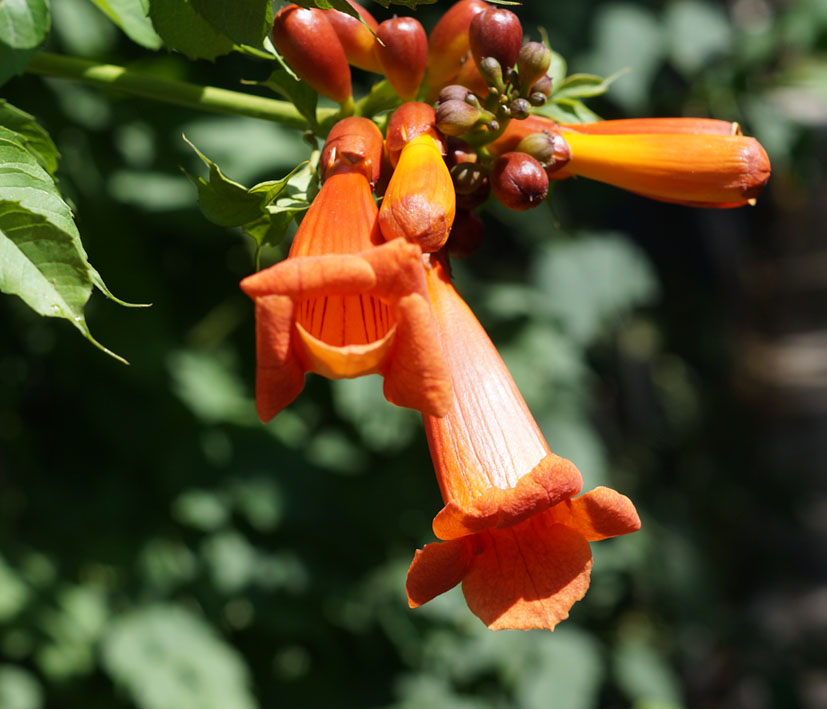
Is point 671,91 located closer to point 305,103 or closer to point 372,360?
point 305,103

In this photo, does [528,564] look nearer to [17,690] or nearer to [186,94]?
[186,94]

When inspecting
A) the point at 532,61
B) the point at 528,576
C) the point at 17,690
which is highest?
A: the point at 532,61

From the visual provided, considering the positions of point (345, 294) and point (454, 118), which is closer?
point (345, 294)

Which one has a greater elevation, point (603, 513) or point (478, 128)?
point (478, 128)

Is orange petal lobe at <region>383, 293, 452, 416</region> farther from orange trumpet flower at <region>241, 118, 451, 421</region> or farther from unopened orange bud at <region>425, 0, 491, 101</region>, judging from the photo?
unopened orange bud at <region>425, 0, 491, 101</region>

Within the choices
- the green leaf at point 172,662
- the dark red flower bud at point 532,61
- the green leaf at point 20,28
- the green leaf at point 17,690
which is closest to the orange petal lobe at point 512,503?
the dark red flower bud at point 532,61

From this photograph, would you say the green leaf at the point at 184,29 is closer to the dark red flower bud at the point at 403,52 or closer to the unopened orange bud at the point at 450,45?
the dark red flower bud at the point at 403,52

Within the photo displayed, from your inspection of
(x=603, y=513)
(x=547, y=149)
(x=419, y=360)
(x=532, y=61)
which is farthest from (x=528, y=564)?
(x=532, y=61)
